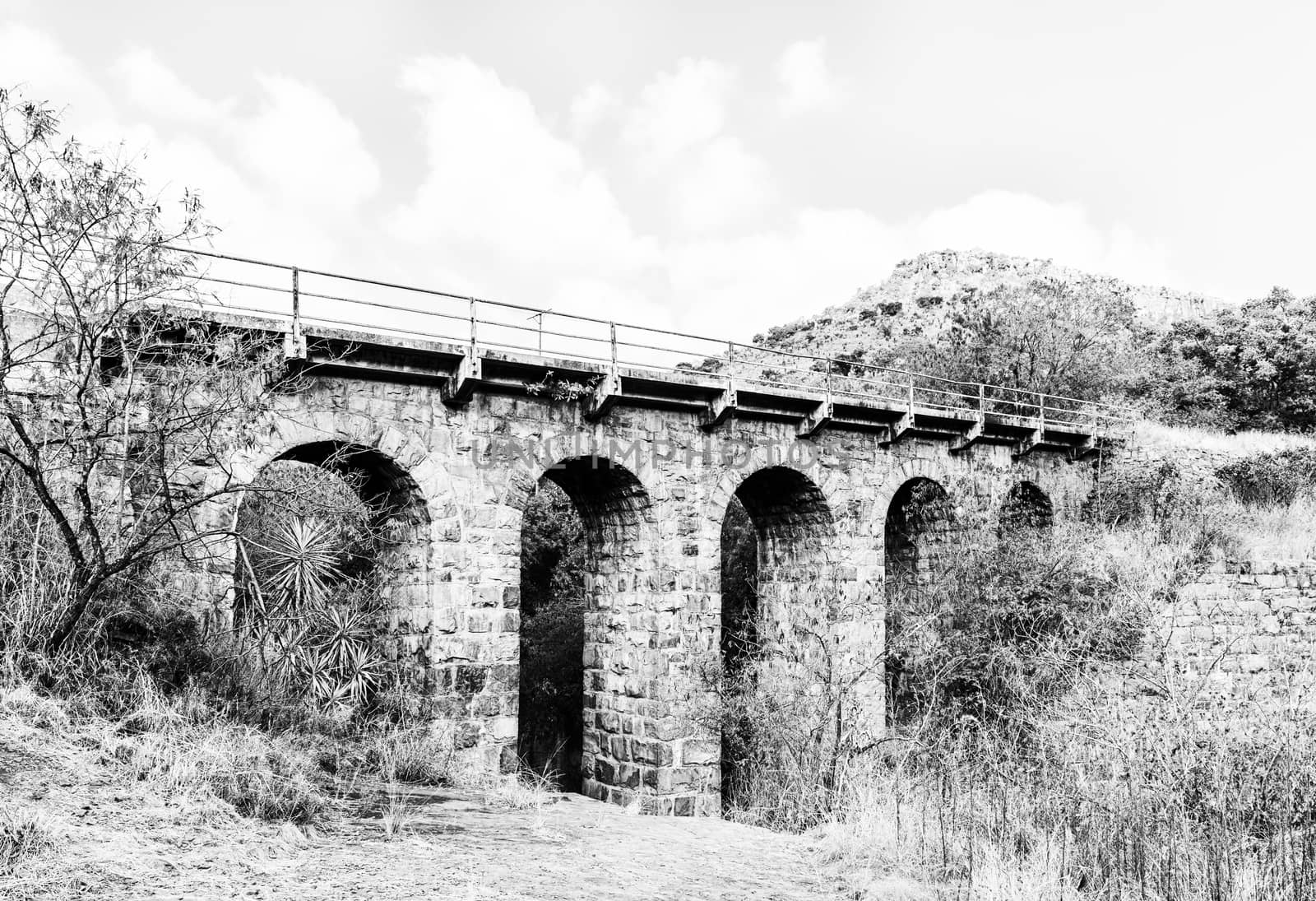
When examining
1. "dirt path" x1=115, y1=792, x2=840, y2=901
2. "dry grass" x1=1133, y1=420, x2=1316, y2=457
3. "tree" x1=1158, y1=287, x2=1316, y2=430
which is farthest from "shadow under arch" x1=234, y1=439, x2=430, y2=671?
"tree" x1=1158, y1=287, x2=1316, y2=430

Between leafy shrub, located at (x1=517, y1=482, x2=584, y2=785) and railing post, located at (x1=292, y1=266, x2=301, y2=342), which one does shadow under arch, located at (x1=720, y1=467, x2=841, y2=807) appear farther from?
railing post, located at (x1=292, y1=266, x2=301, y2=342)

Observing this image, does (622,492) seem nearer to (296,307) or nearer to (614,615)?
(614,615)

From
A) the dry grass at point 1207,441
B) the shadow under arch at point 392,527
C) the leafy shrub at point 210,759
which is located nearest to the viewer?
the leafy shrub at point 210,759

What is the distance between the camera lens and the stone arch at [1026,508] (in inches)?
739

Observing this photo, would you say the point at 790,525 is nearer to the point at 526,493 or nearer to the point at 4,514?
the point at 526,493

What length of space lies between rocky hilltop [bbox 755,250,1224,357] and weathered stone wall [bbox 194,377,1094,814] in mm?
28697

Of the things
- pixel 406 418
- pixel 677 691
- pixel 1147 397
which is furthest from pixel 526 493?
pixel 1147 397

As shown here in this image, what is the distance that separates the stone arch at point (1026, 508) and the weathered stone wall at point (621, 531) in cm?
27

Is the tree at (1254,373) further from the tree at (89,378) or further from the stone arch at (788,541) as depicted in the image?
the tree at (89,378)

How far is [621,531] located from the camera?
14.7 m

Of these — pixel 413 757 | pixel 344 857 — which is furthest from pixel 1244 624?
pixel 344 857

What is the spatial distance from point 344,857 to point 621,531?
855 cm

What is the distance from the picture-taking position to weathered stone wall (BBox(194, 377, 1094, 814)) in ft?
39.4

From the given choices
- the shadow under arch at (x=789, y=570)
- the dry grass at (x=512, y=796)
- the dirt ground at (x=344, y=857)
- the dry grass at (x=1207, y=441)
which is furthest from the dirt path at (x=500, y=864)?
the dry grass at (x=1207, y=441)
